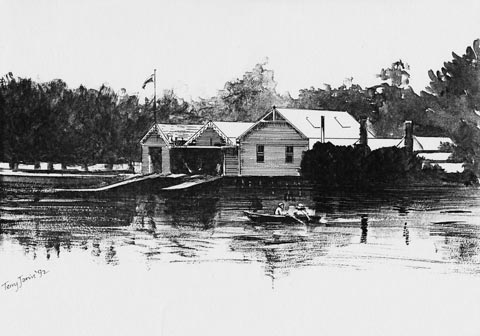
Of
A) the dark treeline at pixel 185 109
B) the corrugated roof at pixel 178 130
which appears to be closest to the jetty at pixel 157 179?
the dark treeline at pixel 185 109

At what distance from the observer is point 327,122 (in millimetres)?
5141

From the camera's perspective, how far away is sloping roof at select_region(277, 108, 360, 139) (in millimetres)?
5156

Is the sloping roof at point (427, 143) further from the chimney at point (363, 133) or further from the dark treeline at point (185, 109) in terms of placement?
the chimney at point (363, 133)

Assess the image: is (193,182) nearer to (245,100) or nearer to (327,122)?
(245,100)

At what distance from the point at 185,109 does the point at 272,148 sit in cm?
58

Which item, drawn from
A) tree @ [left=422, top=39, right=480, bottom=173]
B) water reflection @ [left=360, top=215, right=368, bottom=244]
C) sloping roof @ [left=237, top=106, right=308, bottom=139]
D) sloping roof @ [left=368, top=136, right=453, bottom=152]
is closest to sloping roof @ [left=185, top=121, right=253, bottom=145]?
sloping roof @ [left=237, top=106, right=308, bottom=139]

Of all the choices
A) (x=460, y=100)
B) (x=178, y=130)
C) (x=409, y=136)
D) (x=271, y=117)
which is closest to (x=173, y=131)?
(x=178, y=130)

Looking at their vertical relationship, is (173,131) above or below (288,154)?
above

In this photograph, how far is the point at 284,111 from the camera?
518cm

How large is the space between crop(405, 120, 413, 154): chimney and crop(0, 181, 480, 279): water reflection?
0.28m

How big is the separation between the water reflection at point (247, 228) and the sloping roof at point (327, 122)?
0.37 meters
